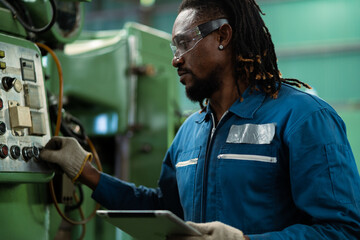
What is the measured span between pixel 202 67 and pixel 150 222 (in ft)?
1.90

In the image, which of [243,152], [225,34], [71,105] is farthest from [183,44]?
[71,105]

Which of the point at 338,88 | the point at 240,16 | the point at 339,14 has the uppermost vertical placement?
the point at 339,14

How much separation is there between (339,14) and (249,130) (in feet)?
20.7

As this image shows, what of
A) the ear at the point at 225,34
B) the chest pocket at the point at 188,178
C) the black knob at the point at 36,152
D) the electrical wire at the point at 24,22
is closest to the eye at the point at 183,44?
the ear at the point at 225,34

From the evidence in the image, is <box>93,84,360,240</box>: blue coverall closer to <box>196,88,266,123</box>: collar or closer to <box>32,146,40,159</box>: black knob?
<box>196,88,266,123</box>: collar

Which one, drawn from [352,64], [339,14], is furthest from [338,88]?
[339,14]

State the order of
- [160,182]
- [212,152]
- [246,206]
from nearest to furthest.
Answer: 1. [246,206]
2. [212,152]
3. [160,182]

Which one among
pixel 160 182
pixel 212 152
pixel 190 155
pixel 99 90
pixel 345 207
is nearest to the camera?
pixel 345 207

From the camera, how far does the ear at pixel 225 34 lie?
1.55 meters

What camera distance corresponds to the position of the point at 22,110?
4.83 ft

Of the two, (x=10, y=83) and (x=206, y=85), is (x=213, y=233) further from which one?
(x=10, y=83)

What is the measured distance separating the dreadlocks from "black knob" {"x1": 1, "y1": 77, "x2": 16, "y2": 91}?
59 cm

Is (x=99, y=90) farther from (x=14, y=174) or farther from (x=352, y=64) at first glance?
(x=352, y=64)

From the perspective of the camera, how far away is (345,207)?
125 cm
